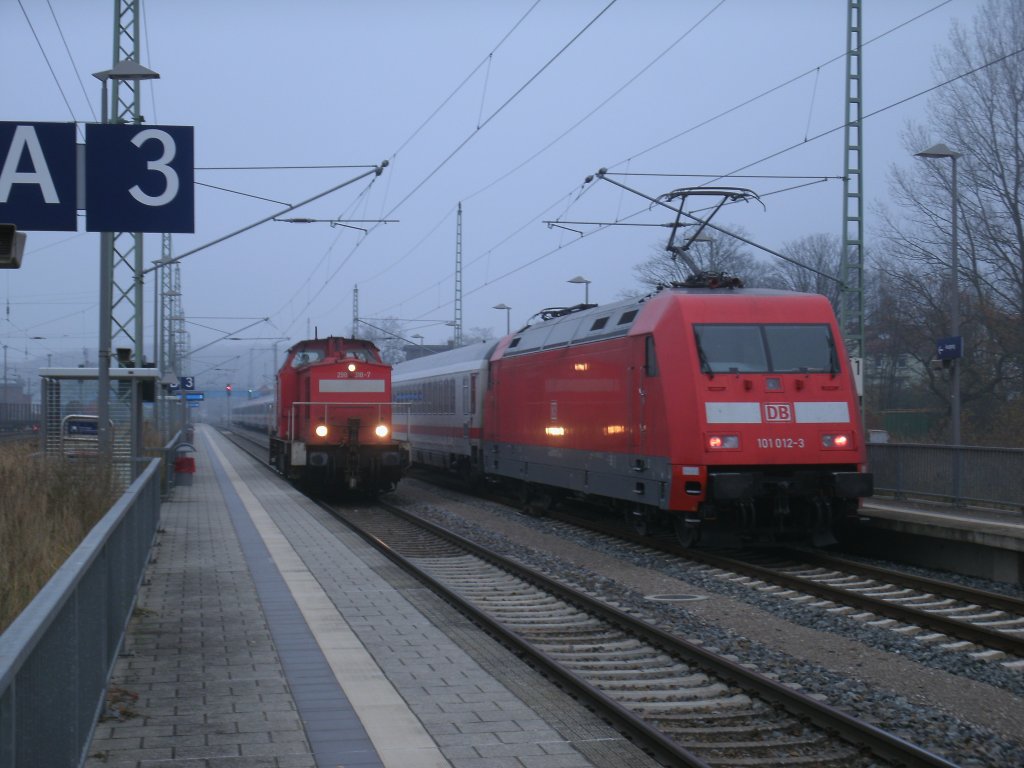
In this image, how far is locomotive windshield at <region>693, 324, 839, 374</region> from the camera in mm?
13641

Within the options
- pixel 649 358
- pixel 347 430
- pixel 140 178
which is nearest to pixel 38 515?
pixel 140 178

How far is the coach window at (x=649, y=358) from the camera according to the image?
13.9m

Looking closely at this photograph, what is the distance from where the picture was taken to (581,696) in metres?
7.15

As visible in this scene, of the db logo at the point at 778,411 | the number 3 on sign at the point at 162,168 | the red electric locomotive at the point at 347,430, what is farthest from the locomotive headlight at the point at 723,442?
the red electric locomotive at the point at 347,430

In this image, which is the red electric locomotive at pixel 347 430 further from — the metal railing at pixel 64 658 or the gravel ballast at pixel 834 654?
the metal railing at pixel 64 658

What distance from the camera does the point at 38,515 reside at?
9.45 meters

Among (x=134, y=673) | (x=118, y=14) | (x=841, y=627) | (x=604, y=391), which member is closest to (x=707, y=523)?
(x=604, y=391)

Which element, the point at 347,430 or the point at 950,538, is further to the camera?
the point at 347,430

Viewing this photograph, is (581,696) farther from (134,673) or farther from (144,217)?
(144,217)

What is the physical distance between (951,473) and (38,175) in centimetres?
1318

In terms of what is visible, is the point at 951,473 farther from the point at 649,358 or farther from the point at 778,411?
the point at 649,358

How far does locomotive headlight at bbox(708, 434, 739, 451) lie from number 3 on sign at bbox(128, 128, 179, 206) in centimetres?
672

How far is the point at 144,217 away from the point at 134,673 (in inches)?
192

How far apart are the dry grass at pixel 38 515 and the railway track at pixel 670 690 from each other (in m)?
3.52
